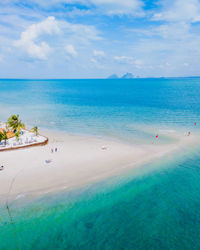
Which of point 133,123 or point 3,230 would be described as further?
point 133,123

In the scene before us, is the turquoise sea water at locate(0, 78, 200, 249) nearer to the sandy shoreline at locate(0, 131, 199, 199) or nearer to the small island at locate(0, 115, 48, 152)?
the sandy shoreline at locate(0, 131, 199, 199)

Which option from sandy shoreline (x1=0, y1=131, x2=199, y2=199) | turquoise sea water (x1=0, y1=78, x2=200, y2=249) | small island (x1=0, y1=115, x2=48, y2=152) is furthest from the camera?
small island (x1=0, y1=115, x2=48, y2=152)

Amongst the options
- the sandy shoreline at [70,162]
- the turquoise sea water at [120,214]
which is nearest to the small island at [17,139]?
the sandy shoreline at [70,162]

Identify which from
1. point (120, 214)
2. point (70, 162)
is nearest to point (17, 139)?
point (70, 162)

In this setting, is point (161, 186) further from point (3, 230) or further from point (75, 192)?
point (3, 230)

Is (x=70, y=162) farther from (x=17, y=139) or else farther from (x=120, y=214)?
(x=17, y=139)

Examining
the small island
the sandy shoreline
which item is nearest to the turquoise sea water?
the sandy shoreline

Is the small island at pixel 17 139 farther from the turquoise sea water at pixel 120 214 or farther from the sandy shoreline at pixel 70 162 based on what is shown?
the turquoise sea water at pixel 120 214

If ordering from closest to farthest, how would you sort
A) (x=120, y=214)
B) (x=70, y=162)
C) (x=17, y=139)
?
1. (x=120, y=214)
2. (x=70, y=162)
3. (x=17, y=139)

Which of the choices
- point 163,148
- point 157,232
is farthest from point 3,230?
point 163,148
